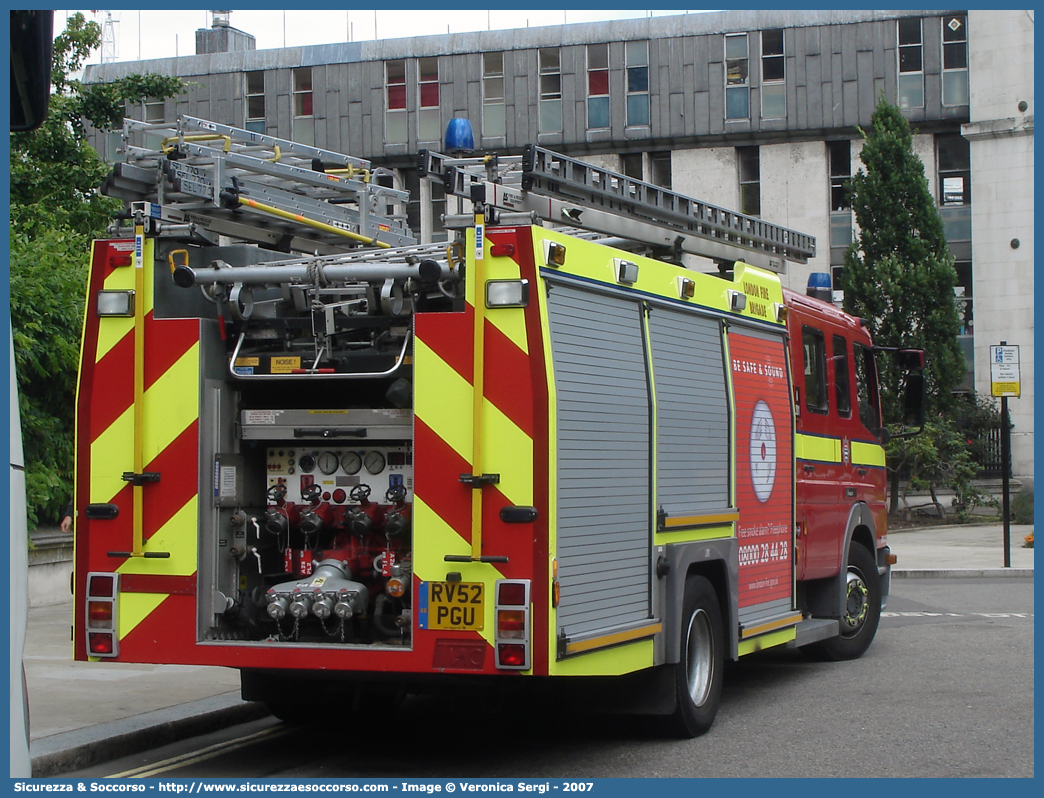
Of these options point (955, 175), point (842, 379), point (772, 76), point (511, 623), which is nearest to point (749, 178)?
point (772, 76)

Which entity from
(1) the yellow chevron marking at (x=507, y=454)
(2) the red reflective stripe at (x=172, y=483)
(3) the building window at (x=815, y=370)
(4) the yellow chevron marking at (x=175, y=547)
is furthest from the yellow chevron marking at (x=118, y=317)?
(3) the building window at (x=815, y=370)

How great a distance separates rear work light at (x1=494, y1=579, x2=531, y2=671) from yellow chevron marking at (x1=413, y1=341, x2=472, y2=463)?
0.69 m

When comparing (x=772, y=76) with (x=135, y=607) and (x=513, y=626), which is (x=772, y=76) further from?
(x=513, y=626)

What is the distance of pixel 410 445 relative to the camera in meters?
7.33

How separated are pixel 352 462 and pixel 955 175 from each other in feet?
104

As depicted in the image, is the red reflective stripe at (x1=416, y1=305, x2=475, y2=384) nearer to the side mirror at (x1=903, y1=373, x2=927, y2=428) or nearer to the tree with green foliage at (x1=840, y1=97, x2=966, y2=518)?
the side mirror at (x1=903, y1=373, x2=927, y2=428)

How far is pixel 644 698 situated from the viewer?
25.3ft

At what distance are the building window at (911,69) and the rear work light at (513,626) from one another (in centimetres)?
3209

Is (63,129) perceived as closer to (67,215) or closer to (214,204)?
(67,215)

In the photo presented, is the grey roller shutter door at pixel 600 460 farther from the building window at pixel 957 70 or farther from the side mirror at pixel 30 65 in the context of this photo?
the building window at pixel 957 70

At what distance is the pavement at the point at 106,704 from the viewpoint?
7.66 m

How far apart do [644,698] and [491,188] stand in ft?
9.98

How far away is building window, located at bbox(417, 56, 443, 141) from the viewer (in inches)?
1500

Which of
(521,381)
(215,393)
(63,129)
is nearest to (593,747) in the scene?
(521,381)
